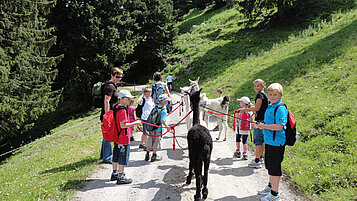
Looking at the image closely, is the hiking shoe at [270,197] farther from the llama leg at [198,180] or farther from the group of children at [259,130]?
the llama leg at [198,180]

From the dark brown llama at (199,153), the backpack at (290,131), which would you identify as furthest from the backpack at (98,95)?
the backpack at (290,131)

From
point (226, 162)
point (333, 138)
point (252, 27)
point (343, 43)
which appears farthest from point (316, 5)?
point (226, 162)

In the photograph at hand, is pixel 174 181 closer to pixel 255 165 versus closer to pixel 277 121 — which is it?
pixel 255 165

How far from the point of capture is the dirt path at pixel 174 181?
4699 millimetres

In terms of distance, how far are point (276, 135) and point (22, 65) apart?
15.8 m

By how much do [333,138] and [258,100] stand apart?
2967mm

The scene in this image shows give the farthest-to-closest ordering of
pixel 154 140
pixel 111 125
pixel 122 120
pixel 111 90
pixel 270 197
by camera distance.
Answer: pixel 154 140, pixel 111 90, pixel 111 125, pixel 122 120, pixel 270 197

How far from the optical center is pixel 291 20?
77.9 ft

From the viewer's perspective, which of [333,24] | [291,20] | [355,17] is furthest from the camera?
[291,20]

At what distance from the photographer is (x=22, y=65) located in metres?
13.5

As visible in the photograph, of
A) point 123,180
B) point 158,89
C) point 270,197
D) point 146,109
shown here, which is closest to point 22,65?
point 158,89

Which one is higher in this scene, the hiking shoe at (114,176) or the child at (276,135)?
the child at (276,135)

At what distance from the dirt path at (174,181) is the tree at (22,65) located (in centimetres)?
1024

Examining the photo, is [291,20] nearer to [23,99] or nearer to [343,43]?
[343,43]
